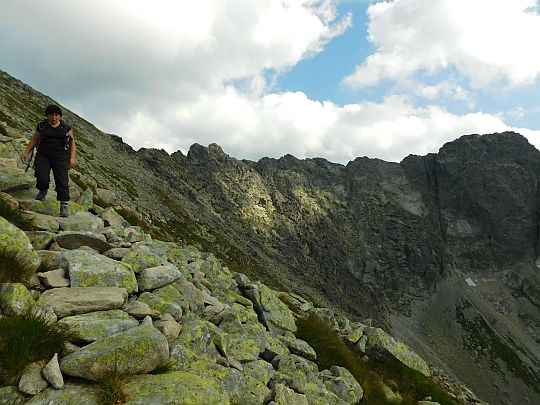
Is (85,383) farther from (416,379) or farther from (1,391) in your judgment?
(416,379)

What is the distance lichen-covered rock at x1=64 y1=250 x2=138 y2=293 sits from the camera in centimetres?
757

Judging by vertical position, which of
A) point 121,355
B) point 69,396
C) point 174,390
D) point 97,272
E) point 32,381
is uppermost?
point 97,272

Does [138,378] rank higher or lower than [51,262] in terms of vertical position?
lower

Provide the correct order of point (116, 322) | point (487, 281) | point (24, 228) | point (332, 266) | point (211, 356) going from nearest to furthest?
point (116, 322) → point (211, 356) → point (24, 228) → point (332, 266) → point (487, 281)

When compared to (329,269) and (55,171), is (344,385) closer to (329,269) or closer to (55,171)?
(55,171)

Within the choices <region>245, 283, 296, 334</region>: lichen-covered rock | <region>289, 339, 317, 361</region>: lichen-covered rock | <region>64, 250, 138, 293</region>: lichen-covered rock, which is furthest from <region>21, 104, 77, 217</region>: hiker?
<region>289, 339, 317, 361</region>: lichen-covered rock

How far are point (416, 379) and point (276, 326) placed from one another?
22.8 ft

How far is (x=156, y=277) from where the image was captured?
9.00 metres

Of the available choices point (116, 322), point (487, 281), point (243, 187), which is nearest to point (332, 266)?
point (243, 187)

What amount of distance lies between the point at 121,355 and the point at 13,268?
2.89 metres

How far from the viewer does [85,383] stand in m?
5.05

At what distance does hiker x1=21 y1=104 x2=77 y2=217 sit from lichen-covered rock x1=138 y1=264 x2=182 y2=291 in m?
4.48

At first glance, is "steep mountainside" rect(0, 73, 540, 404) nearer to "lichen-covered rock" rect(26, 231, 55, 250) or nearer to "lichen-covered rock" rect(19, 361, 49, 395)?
"lichen-covered rock" rect(26, 231, 55, 250)

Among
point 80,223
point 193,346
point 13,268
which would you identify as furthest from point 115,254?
point 193,346
